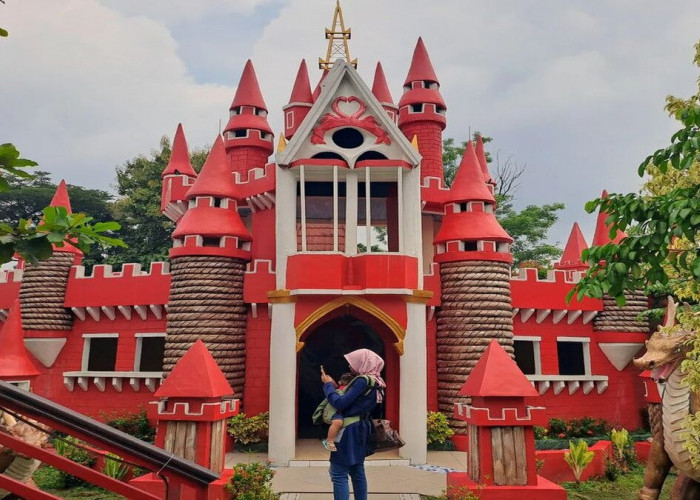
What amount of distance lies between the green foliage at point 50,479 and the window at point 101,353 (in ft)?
12.6

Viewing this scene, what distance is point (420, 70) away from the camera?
49.6ft

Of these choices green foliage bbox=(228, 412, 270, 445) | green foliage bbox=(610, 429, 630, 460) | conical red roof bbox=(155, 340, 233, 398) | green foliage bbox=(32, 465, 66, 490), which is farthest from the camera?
green foliage bbox=(228, 412, 270, 445)

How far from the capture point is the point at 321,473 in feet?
30.5

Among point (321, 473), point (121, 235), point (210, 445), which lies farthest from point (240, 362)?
point (121, 235)

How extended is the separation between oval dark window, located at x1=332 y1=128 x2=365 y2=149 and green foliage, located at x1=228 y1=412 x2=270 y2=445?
6349 millimetres

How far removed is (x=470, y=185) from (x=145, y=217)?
651 inches

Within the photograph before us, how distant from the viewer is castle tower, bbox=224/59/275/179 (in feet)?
49.6

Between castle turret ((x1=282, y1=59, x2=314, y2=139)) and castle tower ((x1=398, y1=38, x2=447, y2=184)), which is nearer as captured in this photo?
castle tower ((x1=398, y1=38, x2=447, y2=184))

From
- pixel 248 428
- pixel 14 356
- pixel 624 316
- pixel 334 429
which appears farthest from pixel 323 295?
pixel 624 316

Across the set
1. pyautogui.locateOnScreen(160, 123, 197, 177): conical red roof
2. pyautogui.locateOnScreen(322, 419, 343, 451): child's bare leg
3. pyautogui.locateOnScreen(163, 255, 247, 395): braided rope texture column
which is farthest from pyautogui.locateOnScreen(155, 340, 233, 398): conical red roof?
pyautogui.locateOnScreen(160, 123, 197, 177): conical red roof

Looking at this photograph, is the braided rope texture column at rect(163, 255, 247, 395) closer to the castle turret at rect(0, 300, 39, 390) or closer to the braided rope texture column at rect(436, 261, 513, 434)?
the castle turret at rect(0, 300, 39, 390)

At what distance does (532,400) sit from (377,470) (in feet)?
18.4

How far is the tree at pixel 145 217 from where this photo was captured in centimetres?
2359

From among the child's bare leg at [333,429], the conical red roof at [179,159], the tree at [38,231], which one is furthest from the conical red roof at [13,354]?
the tree at [38,231]
